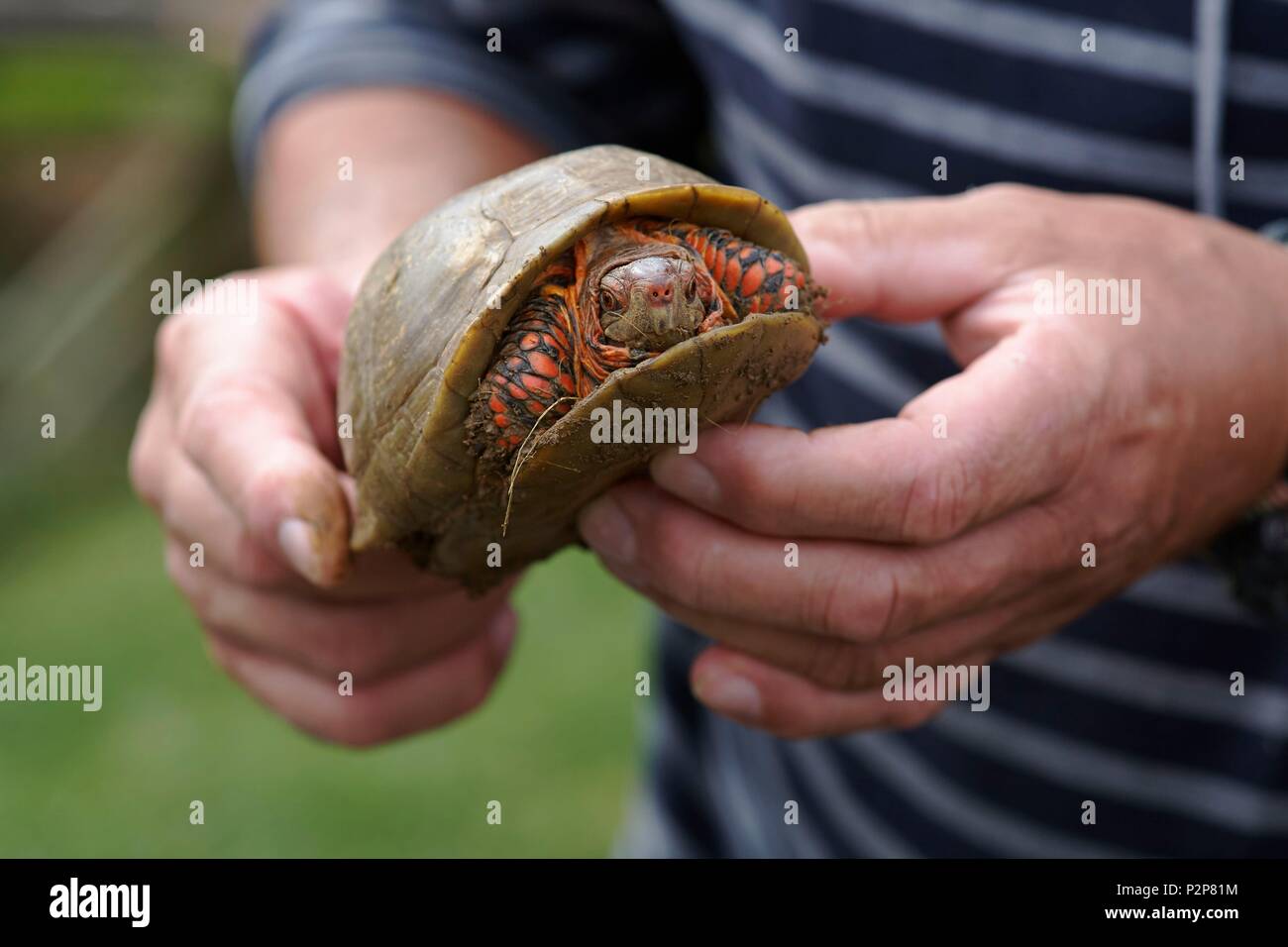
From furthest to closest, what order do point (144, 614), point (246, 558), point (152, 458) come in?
point (144, 614) → point (152, 458) → point (246, 558)

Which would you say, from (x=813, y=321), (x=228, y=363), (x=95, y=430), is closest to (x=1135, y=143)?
(x=813, y=321)

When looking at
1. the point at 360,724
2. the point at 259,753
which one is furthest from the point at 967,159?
the point at 259,753

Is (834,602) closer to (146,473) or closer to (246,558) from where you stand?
(246,558)

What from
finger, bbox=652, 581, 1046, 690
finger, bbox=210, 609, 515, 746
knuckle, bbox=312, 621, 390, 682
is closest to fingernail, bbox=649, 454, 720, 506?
finger, bbox=652, 581, 1046, 690

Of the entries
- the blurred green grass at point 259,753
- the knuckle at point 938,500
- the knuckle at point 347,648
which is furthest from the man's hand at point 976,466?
the blurred green grass at point 259,753

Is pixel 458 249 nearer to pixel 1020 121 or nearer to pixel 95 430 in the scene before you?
pixel 1020 121

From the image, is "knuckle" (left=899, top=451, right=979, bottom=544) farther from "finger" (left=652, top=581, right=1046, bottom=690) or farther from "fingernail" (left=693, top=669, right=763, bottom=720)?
"fingernail" (left=693, top=669, right=763, bottom=720)
